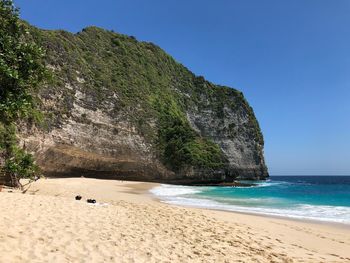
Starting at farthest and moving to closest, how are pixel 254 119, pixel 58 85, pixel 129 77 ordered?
pixel 254 119, pixel 129 77, pixel 58 85

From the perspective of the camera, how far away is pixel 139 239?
7605mm

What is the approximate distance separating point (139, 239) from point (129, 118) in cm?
3931

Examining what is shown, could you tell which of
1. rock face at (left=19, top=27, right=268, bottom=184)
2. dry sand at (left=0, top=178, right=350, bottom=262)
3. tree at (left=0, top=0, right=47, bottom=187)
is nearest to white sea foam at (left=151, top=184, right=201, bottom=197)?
rock face at (left=19, top=27, right=268, bottom=184)

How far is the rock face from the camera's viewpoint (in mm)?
37719

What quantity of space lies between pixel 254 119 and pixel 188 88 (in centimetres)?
2130

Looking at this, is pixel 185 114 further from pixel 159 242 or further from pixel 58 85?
pixel 159 242

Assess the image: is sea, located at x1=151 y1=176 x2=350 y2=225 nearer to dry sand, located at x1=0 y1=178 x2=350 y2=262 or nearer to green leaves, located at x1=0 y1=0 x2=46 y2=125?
dry sand, located at x1=0 y1=178 x2=350 y2=262

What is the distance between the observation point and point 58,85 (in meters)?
37.8

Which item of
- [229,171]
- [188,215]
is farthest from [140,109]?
[188,215]

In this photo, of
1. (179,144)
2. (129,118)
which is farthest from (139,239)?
(179,144)

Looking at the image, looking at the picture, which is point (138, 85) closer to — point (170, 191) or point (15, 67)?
point (170, 191)

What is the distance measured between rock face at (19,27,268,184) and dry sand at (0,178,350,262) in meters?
20.8

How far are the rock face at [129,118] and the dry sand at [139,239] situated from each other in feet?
68.3

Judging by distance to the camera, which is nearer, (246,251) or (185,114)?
(246,251)
